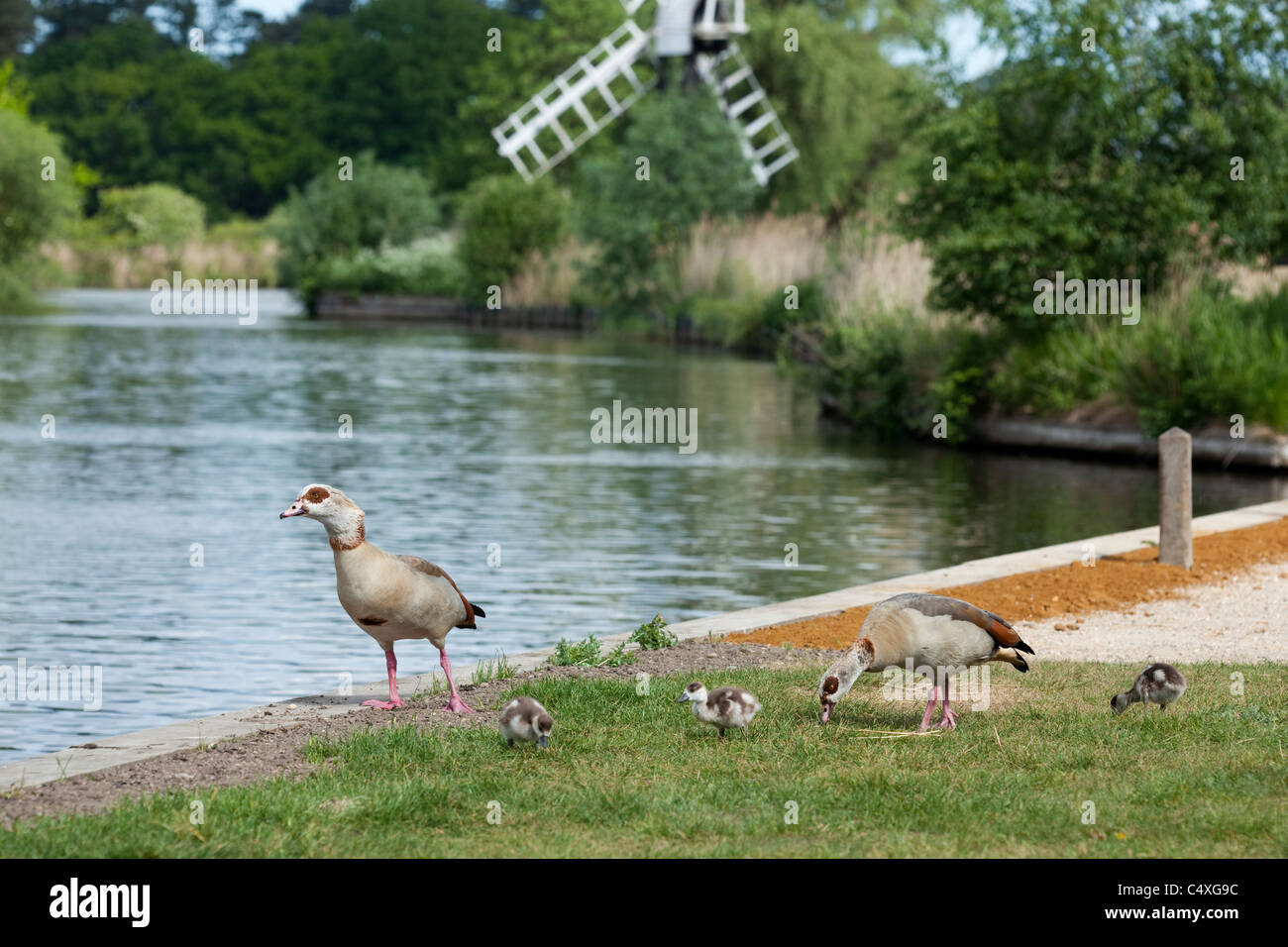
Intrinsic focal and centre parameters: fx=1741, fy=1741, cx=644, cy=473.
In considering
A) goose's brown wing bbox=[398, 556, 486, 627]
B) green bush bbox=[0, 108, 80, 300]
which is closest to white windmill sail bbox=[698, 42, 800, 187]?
green bush bbox=[0, 108, 80, 300]

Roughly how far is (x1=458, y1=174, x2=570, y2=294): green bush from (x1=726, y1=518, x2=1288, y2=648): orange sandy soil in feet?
156

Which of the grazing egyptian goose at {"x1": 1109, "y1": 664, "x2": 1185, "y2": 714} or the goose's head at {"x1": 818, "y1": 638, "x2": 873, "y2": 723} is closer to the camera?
the goose's head at {"x1": 818, "y1": 638, "x2": 873, "y2": 723}

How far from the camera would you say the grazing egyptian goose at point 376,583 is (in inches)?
315

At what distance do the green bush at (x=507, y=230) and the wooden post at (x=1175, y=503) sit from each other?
4793cm

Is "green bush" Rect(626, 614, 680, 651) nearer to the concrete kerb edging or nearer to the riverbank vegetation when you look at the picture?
the concrete kerb edging

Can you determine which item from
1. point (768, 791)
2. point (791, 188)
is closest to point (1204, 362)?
point (768, 791)

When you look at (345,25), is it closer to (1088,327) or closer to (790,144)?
(790,144)

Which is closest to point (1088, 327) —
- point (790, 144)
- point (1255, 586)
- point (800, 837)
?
point (1255, 586)

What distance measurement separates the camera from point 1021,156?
2519 centimetres

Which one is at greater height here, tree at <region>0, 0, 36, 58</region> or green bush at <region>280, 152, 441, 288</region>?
tree at <region>0, 0, 36, 58</region>

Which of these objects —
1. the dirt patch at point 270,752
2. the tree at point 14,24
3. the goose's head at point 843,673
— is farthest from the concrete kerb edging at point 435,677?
the tree at point 14,24

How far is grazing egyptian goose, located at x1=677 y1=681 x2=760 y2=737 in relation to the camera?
25.1ft

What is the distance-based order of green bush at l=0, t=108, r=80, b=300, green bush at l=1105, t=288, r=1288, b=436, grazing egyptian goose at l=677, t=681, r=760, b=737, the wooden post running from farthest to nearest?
green bush at l=0, t=108, r=80, b=300 → green bush at l=1105, t=288, r=1288, b=436 → the wooden post → grazing egyptian goose at l=677, t=681, r=760, b=737

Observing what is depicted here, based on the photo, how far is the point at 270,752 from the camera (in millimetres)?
7527
